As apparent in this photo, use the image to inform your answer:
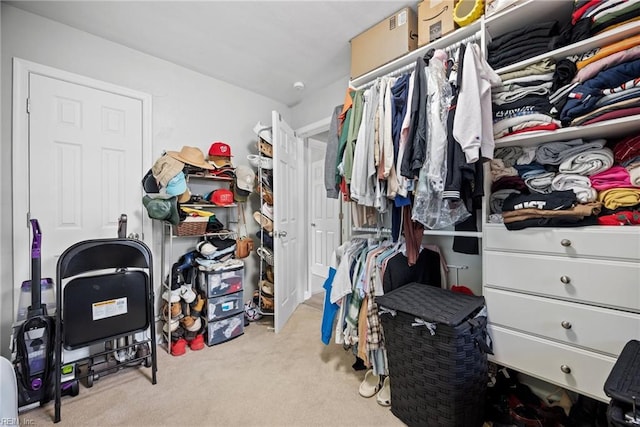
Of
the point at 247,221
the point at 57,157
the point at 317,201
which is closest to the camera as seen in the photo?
the point at 57,157

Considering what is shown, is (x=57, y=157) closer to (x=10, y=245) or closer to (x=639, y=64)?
(x=10, y=245)

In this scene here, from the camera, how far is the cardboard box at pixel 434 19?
1538 mm

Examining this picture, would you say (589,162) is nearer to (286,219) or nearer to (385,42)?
Answer: (385,42)

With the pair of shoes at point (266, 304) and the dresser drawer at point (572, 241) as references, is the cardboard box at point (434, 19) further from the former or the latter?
the pair of shoes at point (266, 304)

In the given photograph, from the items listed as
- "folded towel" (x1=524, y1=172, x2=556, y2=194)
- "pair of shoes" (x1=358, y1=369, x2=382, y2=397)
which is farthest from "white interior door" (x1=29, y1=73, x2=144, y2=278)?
"folded towel" (x1=524, y1=172, x2=556, y2=194)

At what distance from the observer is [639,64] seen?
102cm

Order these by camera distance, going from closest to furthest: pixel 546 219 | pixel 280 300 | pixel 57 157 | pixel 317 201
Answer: pixel 546 219, pixel 57 157, pixel 280 300, pixel 317 201

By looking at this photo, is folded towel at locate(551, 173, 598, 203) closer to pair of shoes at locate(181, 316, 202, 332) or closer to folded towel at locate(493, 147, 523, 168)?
folded towel at locate(493, 147, 523, 168)

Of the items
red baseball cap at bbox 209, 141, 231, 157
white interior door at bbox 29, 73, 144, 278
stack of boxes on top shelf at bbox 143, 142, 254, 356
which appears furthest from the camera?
red baseball cap at bbox 209, 141, 231, 157

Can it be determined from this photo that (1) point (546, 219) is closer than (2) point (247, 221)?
Yes

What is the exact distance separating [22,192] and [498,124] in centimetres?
295

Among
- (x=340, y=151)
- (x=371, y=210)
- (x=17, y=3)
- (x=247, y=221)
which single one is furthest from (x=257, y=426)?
(x=17, y=3)

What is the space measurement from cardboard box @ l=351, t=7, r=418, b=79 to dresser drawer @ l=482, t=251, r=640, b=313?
144 centimetres

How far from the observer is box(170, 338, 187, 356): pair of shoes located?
2.10 metres
